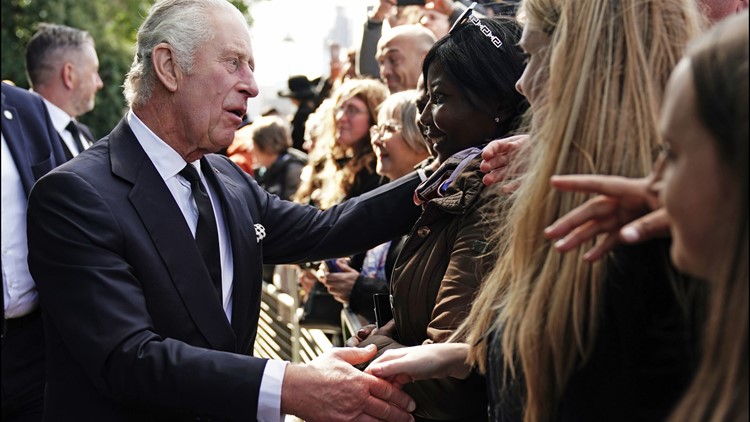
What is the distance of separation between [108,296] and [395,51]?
2.82m

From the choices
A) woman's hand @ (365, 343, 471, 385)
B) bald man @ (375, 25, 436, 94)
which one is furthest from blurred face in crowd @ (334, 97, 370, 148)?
woman's hand @ (365, 343, 471, 385)

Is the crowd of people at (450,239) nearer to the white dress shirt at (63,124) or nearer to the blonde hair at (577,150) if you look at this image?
the blonde hair at (577,150)

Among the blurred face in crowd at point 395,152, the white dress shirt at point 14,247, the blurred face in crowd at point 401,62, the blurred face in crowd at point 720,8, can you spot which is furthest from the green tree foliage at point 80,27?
the blurred face in crowd at point 720,8

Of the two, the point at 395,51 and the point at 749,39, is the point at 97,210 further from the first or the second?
the point at 395,51

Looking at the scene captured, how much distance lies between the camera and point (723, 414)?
1.31m

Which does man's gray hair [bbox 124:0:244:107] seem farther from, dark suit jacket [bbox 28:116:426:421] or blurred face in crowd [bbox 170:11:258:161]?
dark suit jacket [bbox 28:116:426:421]

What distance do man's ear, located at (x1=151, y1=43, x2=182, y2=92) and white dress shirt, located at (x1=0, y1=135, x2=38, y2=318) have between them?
1941mm

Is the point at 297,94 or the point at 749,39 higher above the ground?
the point at 749,39

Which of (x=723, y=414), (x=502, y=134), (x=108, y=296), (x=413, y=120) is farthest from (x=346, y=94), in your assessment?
(x=723, y=414)

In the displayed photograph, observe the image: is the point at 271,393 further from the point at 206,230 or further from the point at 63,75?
the point at 63,75

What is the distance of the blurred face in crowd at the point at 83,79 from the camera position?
20.7 feet

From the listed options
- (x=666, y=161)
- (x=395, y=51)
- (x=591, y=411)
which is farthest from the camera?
(x=395, y=51)

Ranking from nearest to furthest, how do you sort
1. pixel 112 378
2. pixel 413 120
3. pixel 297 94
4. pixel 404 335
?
1. pixel 112 378
2. pixel 404 335
3. pixel 413 120
4. pixel 297 94

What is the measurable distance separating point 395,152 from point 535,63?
226 cm
